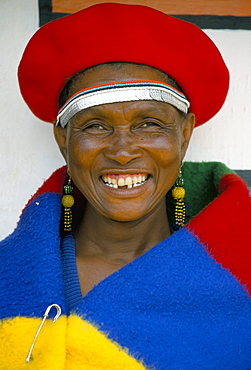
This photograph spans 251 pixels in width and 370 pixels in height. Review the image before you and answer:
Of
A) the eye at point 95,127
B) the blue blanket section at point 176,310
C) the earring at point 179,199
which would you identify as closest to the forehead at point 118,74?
the eye at point 95,127

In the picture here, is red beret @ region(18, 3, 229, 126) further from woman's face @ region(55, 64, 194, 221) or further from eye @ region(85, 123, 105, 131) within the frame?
eye @ region(85, 123, 105, 131)

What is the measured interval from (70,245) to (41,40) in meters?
0.72

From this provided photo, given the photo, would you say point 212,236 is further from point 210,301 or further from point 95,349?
point 95,349

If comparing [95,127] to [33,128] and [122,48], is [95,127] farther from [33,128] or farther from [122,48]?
[33,128]

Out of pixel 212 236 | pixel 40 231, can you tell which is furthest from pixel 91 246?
pixel 212 236

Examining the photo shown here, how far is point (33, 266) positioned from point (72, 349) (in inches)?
12.1

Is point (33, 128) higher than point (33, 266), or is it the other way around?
point (33, 128)

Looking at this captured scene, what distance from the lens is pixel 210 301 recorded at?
1793mm

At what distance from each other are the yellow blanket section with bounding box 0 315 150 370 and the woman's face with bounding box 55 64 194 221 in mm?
403

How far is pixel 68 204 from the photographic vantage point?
2.13 metres

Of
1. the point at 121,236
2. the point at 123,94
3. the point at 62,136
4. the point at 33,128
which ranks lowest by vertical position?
the point at 121,236

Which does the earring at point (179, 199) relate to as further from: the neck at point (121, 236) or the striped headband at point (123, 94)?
the striped headband at point (123, 94)

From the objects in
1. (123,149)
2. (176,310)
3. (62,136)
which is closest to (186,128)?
(123,149)

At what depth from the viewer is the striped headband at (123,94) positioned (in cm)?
185
